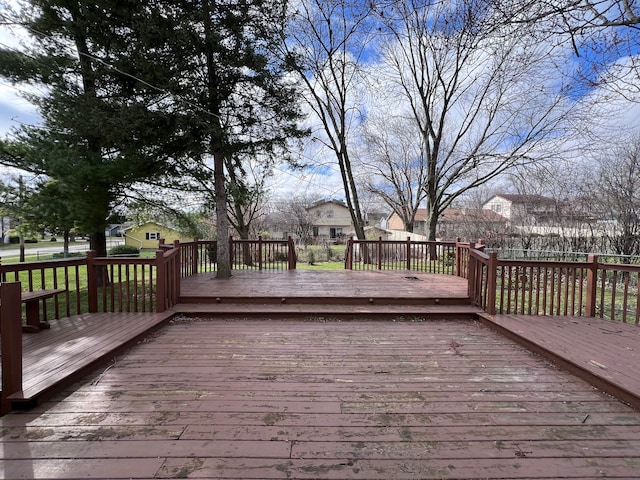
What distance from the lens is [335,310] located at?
457 centimetres

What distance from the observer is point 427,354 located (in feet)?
10.5

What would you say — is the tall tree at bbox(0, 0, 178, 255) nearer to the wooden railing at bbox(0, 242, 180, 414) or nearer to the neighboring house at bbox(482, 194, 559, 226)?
the wooden railing at bbox(0, 242, 180, 414)

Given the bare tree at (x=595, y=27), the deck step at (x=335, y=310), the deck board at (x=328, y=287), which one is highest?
the bare tree at (x=595, y=27)

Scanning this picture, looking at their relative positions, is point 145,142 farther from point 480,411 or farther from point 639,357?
point 639,357

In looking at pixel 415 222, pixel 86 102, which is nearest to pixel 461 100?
pixel 86 102

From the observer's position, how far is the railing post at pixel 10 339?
2.11 meters

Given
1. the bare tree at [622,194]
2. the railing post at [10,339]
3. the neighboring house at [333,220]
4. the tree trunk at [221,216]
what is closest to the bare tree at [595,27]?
the railing post at [10,339]

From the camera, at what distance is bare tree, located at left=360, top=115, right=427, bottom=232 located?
15.4 m

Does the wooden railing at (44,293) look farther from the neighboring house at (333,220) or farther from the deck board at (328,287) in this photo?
the neighboring house at (333,220)

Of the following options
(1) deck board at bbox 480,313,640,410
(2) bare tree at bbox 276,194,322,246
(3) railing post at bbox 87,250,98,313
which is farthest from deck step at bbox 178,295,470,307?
(2) bare tree at bbox 276,194,322,246

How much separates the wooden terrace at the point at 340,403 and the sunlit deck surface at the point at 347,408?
0.01 m

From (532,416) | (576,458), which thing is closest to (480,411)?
(532,416)

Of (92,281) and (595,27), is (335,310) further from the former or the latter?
(595,27)

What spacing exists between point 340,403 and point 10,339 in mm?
2392
